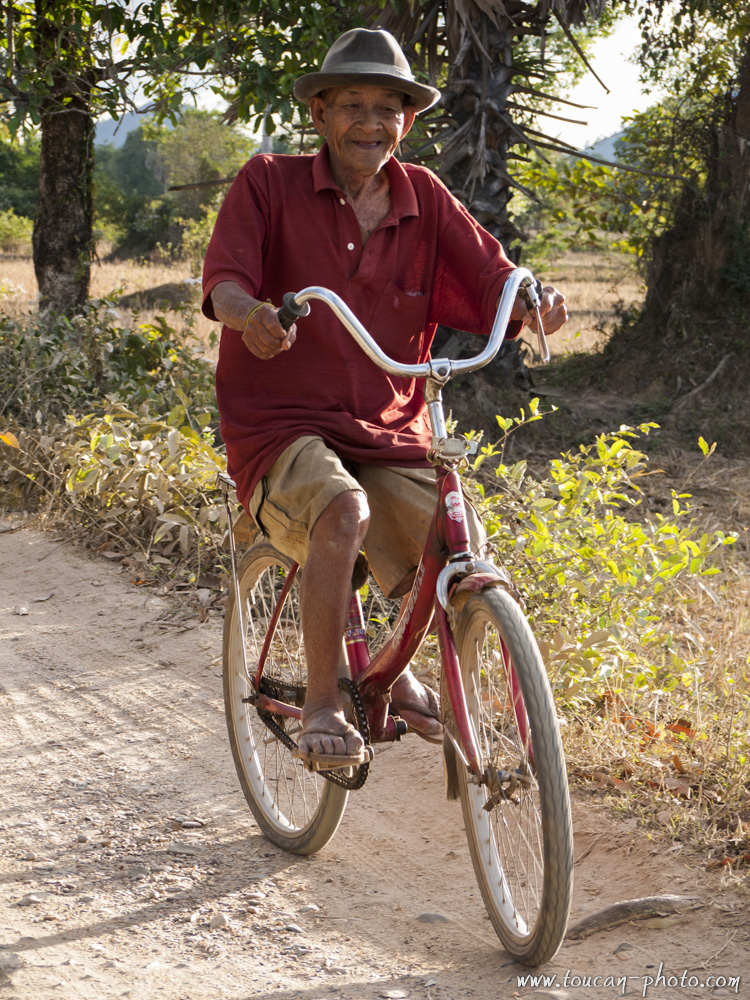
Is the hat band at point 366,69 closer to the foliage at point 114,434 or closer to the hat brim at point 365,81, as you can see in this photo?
the hat brim at point 365,81

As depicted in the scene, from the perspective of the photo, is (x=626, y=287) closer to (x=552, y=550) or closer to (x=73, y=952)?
(x=552, y=550)

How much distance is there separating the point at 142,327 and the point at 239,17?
2.57 meters

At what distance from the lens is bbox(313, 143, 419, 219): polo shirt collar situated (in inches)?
117

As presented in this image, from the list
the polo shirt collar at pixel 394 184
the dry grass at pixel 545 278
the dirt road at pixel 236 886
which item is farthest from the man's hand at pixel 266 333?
the dry grass at pixel 545 278

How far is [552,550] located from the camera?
420 cm

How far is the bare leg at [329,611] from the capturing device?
8.68ft

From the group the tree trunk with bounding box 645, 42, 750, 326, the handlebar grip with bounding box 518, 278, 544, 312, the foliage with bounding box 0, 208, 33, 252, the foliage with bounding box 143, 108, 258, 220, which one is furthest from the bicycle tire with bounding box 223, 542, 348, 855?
the foliage with bounding box 143, 108, 258, 220

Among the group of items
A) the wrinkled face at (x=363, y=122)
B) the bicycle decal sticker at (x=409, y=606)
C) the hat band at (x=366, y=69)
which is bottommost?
the bicycle decal sticker at (x=409, y=606)

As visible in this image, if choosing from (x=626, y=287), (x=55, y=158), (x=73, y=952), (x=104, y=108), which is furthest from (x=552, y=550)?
(x=626, y=287)

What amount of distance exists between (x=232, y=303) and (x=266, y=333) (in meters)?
0.21

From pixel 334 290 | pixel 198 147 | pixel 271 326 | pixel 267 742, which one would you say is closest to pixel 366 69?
pixel 334 290

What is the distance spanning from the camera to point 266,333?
8.08ft

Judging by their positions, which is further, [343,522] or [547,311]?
[547,311]

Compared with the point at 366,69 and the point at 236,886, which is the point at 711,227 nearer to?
the point at 366,69
